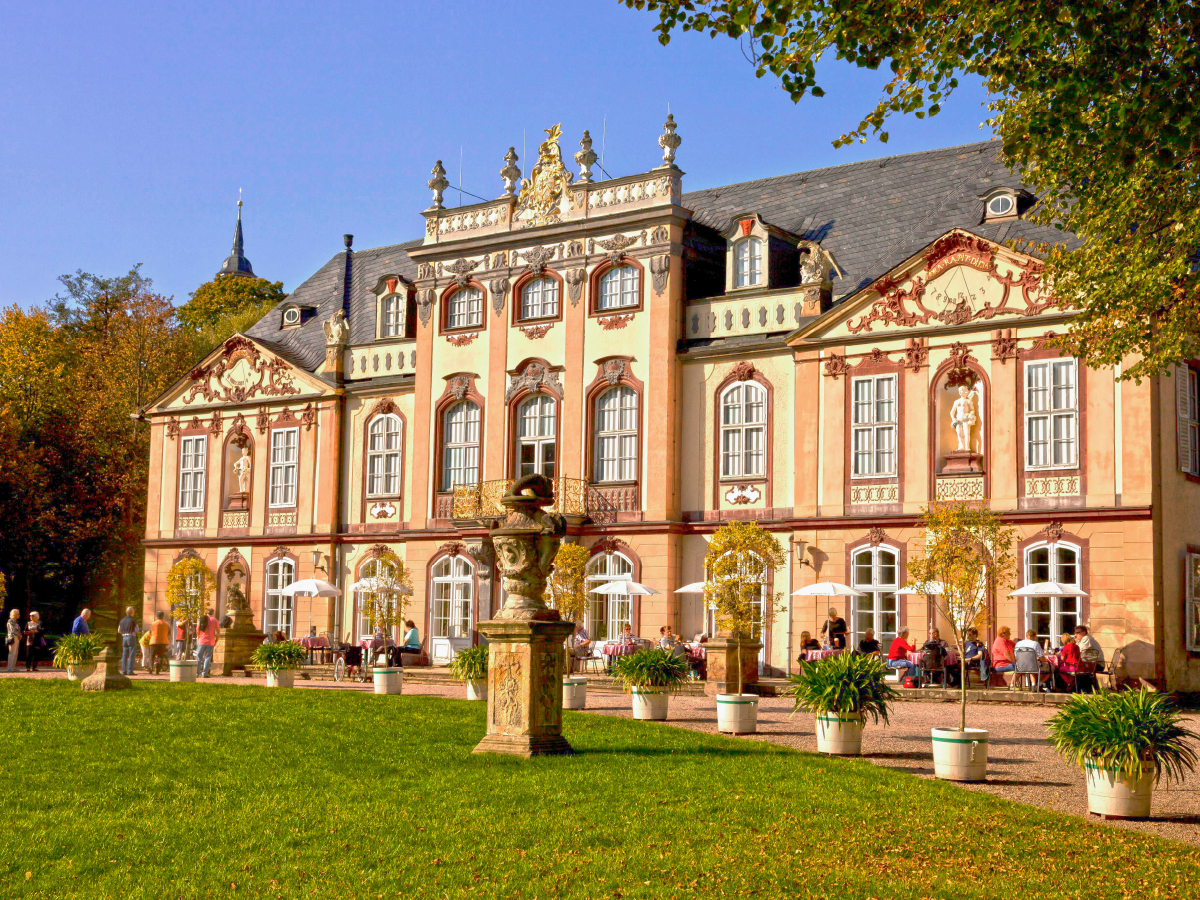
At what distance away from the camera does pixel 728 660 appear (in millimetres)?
22875

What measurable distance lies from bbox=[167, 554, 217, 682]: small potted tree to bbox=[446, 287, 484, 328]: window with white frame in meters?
9.31

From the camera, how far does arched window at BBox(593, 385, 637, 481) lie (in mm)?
31781

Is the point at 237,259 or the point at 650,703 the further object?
the point at 237,259

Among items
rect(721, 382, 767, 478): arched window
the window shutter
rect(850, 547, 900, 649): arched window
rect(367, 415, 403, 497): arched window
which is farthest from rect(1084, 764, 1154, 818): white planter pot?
rect(367, 415, 403, 497): arched window

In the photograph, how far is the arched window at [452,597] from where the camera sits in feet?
110

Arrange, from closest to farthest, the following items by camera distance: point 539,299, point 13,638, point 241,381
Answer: point 13,638 < point 539,299 < point 241,381

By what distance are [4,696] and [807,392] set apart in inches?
650

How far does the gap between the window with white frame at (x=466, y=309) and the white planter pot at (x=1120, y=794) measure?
2437 cm

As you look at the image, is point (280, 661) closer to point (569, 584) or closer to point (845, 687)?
point (569, 584)

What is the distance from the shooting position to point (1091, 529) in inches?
1017

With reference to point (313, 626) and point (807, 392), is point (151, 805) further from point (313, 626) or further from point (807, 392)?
point (313, 626)

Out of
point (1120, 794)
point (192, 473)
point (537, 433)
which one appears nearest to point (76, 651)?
point (537, 433)

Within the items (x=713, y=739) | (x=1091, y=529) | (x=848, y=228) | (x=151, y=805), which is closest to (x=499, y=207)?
(x=848, y=228)

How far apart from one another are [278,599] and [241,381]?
20.0 ft
